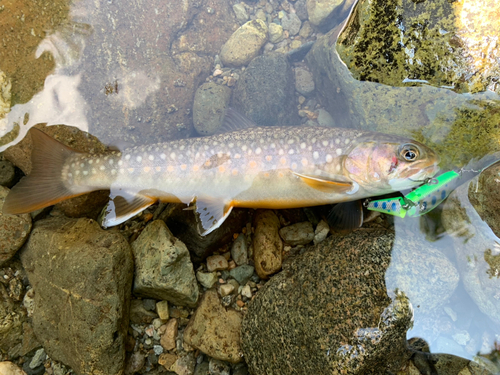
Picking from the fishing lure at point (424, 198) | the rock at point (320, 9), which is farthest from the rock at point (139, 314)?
the rock at point (320, 9)

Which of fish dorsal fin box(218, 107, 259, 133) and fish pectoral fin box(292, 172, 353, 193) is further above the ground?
fish dorsal fin box(218, 107, 259, 133)

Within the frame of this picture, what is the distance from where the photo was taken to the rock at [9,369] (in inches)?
124

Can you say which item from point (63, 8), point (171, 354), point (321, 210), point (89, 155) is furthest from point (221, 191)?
point (63, 8)

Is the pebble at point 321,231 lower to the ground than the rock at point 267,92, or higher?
lower

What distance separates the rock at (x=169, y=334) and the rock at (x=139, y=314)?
6.8 inches

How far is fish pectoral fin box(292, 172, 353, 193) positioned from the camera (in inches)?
113

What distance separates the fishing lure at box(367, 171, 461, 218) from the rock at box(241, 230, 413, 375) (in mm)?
367

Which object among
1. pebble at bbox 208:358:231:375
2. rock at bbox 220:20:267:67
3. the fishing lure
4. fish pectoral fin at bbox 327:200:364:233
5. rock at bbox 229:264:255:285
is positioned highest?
rock at bbox 220:20:267:67

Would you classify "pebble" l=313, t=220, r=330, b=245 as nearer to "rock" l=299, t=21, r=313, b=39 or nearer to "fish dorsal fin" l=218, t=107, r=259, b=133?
"fish dorsal fin" l=218, t=107, r=259, b=133

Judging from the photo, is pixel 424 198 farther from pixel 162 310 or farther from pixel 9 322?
pixel 9 322

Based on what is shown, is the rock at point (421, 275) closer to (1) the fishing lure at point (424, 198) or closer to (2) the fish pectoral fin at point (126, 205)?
(1) the fishing lure at point (424, 198)

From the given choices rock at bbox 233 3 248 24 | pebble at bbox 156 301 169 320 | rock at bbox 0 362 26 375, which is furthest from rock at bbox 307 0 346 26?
rock at bbox 0 362 26 375

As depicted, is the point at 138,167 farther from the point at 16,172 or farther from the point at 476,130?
the point at 476,130

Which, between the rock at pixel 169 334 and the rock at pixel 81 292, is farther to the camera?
the rock at pixel 169 334
